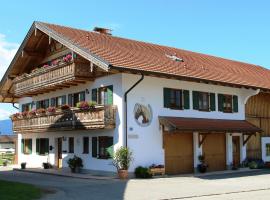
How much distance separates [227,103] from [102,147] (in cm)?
887

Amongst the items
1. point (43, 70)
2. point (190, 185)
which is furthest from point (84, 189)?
point (43, 70)

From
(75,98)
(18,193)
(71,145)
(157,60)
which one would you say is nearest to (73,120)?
(75,98)

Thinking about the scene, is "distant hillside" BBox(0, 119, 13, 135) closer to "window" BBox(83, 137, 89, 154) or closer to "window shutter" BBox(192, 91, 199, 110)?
"window" BBox(83, 137, 89, 154)

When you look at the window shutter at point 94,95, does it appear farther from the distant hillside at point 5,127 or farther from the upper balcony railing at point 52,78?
the distant hillside at point 5,127

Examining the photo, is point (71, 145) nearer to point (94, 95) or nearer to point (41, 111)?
point (41, 111)

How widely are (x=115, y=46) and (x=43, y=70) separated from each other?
5110 mm

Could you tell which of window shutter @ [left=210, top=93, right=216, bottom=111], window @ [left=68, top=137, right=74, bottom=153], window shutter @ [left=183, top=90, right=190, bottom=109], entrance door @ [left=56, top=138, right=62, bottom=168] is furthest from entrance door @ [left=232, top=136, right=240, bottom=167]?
entrance door @ [left=56, top=138, right=62, bottom=168]

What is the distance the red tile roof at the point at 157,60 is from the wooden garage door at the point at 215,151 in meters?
3.49

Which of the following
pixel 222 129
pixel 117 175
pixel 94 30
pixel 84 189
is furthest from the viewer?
pixel 94 30

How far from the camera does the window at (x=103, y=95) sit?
23.9m

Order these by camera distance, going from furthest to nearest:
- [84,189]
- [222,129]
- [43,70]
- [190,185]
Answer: [43,70] < [222,129] < [190,185] < [84,189]

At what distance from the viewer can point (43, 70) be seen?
92.6 ft

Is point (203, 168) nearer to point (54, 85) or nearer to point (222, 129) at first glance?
point (222, 129)

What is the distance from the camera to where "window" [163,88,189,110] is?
25083mm
